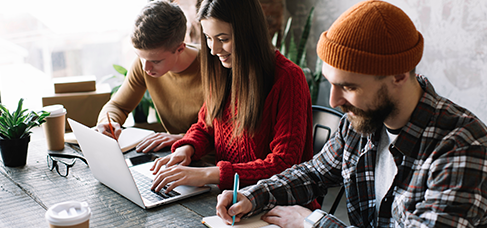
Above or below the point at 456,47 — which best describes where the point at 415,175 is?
below

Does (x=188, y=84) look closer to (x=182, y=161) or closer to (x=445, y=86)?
(x=182, y=161)

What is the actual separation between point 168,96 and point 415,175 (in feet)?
4.66

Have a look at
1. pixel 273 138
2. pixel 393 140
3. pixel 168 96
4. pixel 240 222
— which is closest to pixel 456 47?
pixel 273 138

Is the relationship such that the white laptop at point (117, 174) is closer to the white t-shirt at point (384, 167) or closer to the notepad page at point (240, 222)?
the notepad page at point (240, 222)

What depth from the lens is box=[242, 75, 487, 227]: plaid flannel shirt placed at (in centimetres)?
80

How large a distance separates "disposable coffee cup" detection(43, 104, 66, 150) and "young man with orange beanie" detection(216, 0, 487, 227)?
93 cm

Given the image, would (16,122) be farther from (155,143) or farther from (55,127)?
(155,143)

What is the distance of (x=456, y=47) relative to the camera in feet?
6.96

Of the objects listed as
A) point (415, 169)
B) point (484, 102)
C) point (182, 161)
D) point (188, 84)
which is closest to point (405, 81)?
point (415, 169)

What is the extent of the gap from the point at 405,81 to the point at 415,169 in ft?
0.69

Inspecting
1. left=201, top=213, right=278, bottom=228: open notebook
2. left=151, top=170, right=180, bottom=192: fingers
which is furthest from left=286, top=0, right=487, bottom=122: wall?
left=151, top=170, right=180, bottom=192: fingers

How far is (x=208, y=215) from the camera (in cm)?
108

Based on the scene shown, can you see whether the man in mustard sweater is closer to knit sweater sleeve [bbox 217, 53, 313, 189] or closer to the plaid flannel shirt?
knit sweater sleeve [bbox 217, 53, 313, 189]

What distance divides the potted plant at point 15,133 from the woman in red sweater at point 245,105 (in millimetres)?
540
